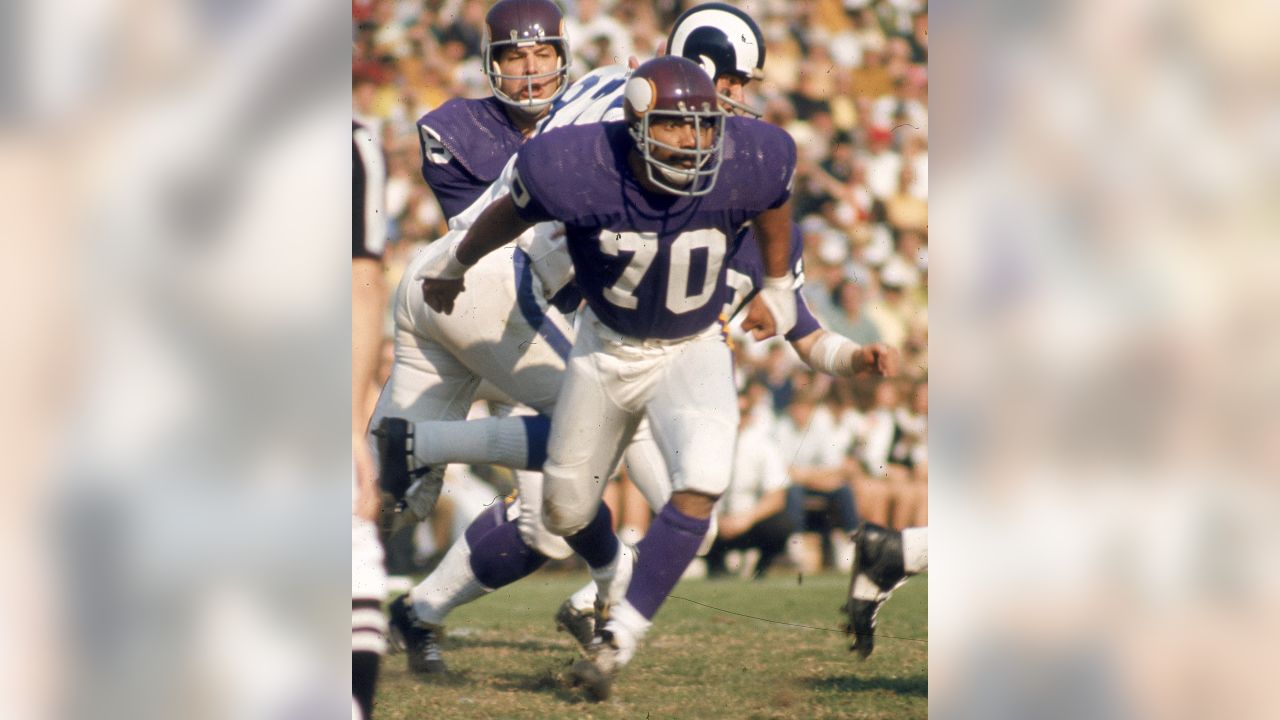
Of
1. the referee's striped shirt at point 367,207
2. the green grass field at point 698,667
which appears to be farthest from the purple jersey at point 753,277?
the referee's striped shirt at point 367,207

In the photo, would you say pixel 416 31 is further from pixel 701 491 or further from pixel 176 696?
pixel 176 696

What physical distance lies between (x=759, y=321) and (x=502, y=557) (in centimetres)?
97

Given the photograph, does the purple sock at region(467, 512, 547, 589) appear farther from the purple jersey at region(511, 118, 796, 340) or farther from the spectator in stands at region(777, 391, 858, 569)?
the spectator in stands at region(777, 391, 858, 569)

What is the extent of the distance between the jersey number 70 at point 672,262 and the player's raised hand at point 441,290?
0.44 m

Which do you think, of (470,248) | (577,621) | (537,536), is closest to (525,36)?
(470,248)

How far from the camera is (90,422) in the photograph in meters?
1.40

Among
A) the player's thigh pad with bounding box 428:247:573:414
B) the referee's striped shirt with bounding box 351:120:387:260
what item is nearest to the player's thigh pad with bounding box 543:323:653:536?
the player's thigh pad with bounding box 428:247:573:414

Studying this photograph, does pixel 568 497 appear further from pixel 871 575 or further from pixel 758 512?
pixel 758 512

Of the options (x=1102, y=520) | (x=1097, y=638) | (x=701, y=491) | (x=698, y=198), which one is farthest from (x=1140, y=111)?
(x=701, y=491)

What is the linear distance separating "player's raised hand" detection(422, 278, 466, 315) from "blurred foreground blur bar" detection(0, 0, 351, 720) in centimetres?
197

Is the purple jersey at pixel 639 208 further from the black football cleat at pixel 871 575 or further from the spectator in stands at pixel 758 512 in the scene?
the spectator in stands at pixel 758 512

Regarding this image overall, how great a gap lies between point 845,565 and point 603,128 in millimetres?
3409

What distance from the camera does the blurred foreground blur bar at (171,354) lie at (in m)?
1.39

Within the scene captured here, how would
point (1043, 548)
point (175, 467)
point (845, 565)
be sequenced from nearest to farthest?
point (175, 467) → point (1043, 548) → point (845, 565)
